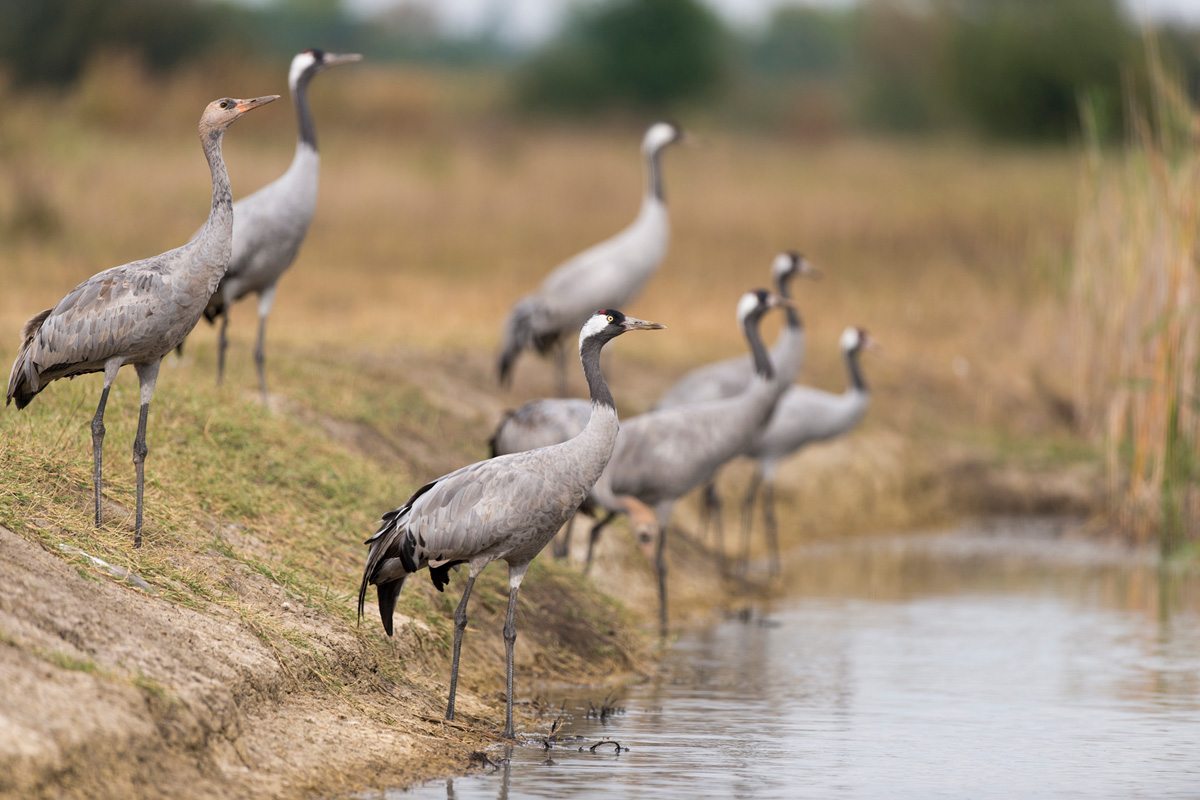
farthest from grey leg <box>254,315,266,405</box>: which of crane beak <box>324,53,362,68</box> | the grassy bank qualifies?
crane beak <box>324,53,362,68</box>

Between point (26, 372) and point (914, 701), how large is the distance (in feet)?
13.7

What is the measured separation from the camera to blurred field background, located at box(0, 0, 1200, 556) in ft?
37.0

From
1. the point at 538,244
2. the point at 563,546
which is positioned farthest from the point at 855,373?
the point at 538,244

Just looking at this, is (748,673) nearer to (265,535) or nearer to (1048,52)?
(265,535)

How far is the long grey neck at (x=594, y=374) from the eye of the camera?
21.0 ft

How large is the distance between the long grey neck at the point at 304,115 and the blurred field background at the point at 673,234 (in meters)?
1.47

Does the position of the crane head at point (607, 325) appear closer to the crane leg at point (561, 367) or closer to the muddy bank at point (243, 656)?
the muddy bank at point (243, 656)

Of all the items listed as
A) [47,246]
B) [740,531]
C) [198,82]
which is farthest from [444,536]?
[198,82]

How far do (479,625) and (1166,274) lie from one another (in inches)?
248

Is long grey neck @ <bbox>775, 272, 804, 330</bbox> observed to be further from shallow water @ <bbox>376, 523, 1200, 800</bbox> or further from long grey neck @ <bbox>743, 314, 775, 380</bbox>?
shallow water @ <bbox>376, 523, 1200, 800</bbox>

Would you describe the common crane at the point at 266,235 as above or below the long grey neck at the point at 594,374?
Answer: above

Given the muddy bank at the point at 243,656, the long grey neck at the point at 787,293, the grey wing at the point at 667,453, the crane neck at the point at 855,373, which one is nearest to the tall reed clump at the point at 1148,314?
the crane neck at the point at 855,373

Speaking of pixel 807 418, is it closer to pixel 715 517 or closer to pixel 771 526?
pixel 771 526

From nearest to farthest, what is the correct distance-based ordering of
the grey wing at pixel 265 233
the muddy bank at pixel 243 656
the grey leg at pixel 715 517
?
the muddy bank at pixel 243 656 < the grey wing at pixel 265 233 < the grey leg at pixel 715 517
